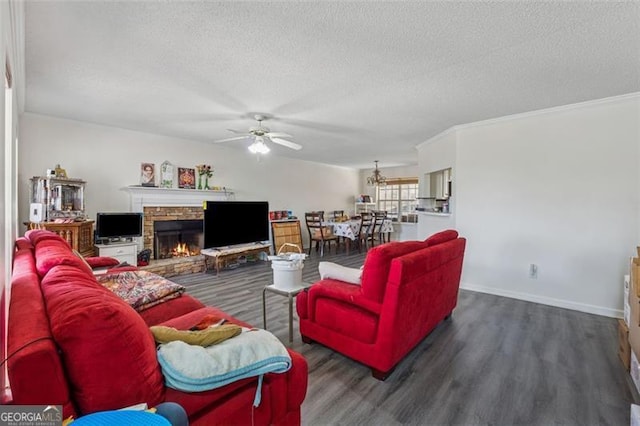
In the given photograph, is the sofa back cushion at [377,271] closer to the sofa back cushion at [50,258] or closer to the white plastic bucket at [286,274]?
the white plastic bucket at [286,274]

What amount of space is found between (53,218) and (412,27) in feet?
14.7

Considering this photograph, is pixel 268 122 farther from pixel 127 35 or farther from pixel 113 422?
Answer: pixel 113 422

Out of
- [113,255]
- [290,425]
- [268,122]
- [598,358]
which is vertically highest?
[268,122]

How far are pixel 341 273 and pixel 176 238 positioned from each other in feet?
13.0

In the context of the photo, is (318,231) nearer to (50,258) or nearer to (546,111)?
(546,111)

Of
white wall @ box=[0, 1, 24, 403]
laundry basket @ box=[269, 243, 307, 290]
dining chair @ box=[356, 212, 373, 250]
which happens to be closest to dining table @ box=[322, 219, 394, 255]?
dining chair @ box=[356, 212, 373, 250]

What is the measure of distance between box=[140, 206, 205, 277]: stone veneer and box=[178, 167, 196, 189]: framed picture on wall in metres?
0.40

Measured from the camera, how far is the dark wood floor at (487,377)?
174 centimetres

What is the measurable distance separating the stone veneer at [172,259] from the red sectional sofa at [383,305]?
10.1 feet

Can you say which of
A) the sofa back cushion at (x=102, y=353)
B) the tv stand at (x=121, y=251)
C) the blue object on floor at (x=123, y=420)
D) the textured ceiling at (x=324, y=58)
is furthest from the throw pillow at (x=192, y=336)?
the tv stand at (x=121, y=251)

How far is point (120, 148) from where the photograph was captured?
4.54 meters

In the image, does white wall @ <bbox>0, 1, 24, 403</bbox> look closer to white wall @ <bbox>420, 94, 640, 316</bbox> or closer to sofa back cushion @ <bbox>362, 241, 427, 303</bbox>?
sofa back cushion @ <bbox>362, 241, 427, 303</bbox>

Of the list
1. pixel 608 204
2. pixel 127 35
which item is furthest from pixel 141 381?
pixel 608 204

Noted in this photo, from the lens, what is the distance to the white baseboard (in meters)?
3.22
